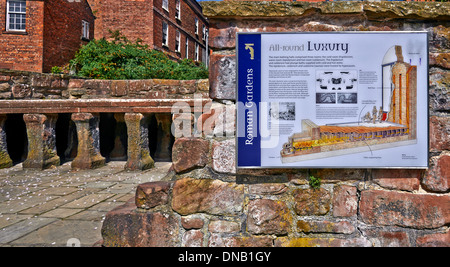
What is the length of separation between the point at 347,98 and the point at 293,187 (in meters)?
0.67

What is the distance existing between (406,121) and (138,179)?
429 cm

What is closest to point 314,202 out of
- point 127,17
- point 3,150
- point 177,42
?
point 3,150

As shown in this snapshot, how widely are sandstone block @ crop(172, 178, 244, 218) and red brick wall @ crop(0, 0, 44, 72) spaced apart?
536 inches

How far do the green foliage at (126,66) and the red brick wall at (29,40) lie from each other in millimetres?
1994

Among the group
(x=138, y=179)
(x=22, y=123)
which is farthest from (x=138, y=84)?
(x=22, y=123)

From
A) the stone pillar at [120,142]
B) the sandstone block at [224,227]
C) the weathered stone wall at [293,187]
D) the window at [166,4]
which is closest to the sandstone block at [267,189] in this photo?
the weathered stone wall at [293,187]

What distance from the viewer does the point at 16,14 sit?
42.6 feet

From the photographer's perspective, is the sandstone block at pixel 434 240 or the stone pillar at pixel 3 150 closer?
the sandstone block at pixel 434 240

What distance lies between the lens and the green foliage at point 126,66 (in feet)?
28.3

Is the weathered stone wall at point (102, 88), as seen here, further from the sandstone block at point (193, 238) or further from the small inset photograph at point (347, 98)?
the small inset photograph at point (347, 98)

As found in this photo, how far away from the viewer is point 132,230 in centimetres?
203

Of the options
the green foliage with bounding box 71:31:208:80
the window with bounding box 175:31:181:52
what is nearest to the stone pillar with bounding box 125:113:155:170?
the green foliage with bounding box 71:31:208:80

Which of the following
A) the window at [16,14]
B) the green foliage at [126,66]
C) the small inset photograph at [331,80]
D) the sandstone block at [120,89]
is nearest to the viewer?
the small inset photograph at [331,80]

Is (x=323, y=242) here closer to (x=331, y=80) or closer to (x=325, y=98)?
(x=325, y=98)
